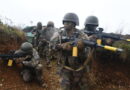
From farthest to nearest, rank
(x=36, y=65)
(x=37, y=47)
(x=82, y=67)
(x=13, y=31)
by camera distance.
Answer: (x=37, y=47) < (x=13, y=31) < (x=36, y=65) < (x=82, y=67)

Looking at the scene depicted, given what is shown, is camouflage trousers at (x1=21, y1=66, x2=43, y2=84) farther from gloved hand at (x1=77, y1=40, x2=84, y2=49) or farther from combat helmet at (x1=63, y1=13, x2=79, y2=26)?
gloved hand at (x1=77, y1=40, x2=84, y2=49)

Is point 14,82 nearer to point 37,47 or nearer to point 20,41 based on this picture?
point 20,41

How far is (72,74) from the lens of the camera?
5.61 meters

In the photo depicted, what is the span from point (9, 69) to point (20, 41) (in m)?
2.03

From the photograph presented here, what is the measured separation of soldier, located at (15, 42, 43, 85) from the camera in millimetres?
7555

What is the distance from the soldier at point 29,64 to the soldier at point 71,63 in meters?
1.98

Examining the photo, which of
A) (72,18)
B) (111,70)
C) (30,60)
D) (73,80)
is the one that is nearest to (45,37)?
(111,70)

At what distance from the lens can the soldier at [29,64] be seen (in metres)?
7.55

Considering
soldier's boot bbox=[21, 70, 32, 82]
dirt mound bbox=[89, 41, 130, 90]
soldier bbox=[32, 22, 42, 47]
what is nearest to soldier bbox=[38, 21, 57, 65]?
soldier bbox=[32, 22, 42, 47]

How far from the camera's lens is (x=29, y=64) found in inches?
295

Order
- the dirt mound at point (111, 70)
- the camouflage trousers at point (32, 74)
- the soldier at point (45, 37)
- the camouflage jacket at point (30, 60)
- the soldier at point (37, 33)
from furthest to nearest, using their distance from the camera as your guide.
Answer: the soldier at point (37, 33) < the soldier at point (45, 37) < the dirt mound at point (111, 70) < the camouflage trousers at point (32, 74) < the camouflage jacket at point (30, 60)

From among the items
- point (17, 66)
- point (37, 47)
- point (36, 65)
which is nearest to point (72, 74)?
point (36, 65)

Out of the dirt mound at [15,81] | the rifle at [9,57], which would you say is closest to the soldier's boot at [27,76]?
the dirt mound at [15,81]

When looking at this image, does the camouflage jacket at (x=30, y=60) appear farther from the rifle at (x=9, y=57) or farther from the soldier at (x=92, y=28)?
the soldier at (x=92, y=28)
